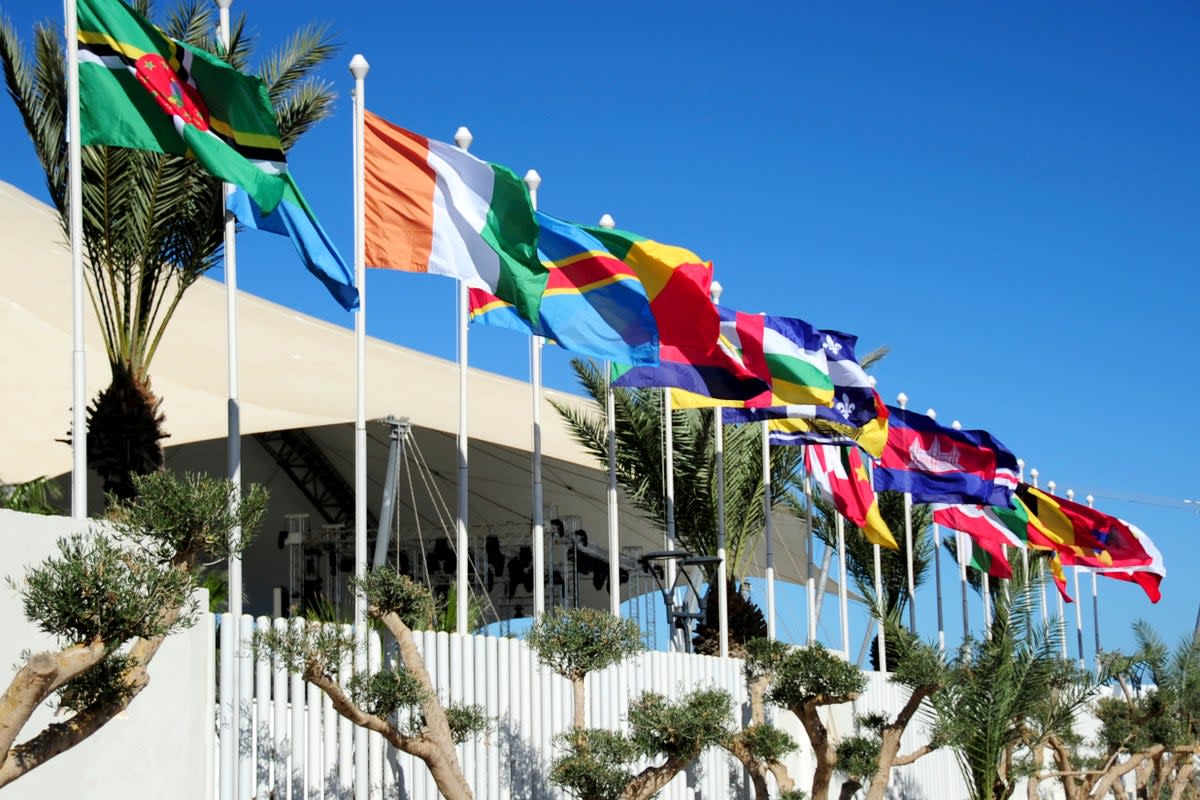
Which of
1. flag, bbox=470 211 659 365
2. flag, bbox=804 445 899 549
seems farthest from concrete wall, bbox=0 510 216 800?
flag, bbox=804 445 899 549

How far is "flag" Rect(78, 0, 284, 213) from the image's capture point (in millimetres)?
10125

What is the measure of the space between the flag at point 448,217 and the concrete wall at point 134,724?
3995mm

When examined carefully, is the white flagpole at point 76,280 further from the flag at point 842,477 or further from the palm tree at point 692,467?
the palm tree at point 692,467

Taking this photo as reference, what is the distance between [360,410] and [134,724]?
3.38 m

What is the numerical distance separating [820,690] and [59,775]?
8601 mm

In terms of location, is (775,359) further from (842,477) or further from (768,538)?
(842,477)

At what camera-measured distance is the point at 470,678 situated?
1200 centimetres

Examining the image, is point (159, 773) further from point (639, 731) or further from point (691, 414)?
point (691, 414)

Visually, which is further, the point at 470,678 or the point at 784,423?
the point at 784,423

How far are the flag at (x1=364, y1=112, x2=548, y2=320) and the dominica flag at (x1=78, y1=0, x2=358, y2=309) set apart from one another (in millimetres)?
1384

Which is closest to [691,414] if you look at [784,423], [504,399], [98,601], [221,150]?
[784,423]

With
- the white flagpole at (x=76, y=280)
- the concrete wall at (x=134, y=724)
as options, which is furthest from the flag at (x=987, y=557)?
the white flagpole at (x=76, y=280)

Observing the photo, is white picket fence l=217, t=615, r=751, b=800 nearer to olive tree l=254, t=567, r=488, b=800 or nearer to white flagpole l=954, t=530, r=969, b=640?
olive tree l=254, t=567, r=488, b=800

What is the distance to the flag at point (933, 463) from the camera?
22641mm
